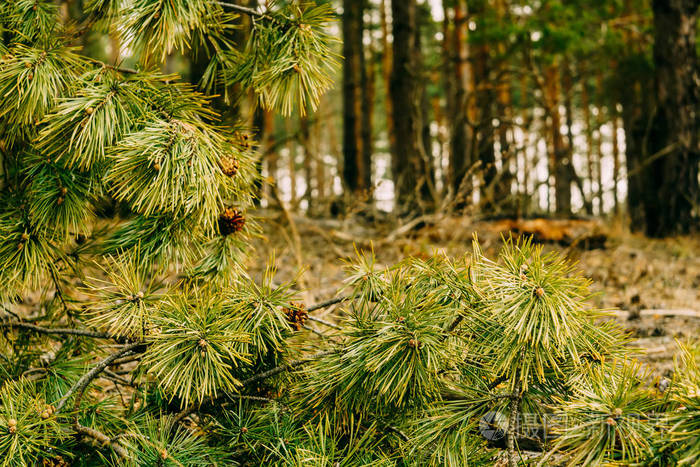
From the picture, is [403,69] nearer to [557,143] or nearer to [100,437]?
[557,143]

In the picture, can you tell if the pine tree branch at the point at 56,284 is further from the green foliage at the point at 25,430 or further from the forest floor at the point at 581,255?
the forest floor at the point at 581,255

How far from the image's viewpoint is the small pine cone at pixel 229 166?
172 cm

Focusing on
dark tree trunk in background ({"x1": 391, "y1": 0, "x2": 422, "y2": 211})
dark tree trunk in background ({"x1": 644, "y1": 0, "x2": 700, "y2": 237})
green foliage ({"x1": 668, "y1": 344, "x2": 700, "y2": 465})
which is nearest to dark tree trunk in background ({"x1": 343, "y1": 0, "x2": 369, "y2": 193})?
dark tree trunk in background ({"x1": 391, "y1": 0, "x2": 422, "y2": 211})

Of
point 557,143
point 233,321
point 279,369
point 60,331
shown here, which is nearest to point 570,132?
point 557,143

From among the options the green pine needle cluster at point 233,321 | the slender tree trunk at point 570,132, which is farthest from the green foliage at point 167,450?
the slender tree trunk at point 570,132

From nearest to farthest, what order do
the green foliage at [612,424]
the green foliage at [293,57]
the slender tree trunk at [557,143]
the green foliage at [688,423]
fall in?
the green foliage at [688,423]
the green foliage at [612,424]
the green foliage at [293,57]
the slender tree trunk at [557,143]

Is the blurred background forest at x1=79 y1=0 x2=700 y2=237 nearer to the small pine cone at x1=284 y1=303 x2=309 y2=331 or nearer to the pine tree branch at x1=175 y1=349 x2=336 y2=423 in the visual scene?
the small pine cone at x1=284 y1=303 x2=309 y2=331

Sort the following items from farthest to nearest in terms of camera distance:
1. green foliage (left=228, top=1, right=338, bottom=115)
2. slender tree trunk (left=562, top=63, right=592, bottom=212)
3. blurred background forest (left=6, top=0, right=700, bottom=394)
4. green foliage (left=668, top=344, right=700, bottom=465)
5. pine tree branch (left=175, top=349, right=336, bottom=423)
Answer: slender tree trunk (left=562, top=63, right=592, bottom=212) < blurred background forest (left=6, top=0, right=700, bottom=394) < green foliage (left=228, top=1, right=338, bottom=115) < pine tree branch (left=175, top=349, right=336, bottom=423) < green foliage (left=668, top=344, right=700, bottom=465)

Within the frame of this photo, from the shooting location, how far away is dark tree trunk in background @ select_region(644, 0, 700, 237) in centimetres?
738

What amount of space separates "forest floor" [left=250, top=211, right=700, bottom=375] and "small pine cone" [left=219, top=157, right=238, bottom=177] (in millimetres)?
1350

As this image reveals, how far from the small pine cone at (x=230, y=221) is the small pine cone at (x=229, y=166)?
0.20 meters

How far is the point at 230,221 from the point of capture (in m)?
1.93

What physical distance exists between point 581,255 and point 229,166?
484 cm

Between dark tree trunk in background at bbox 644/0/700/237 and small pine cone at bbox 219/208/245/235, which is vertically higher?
dark tree trunk in background at bbox 644/0/700/237
